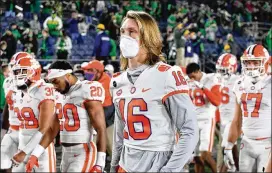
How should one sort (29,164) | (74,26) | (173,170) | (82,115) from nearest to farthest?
(173,170) → (29,164) → (82,115) → (74,26)

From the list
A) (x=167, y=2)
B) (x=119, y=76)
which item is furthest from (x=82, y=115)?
(x=167, y=2)

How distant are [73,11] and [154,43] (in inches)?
574

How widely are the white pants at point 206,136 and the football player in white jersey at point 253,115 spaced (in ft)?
7.52

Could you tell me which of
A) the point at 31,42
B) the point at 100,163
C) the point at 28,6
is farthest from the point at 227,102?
the point at 28,6

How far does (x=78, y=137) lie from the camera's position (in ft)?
20.0

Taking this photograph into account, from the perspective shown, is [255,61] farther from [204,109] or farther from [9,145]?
[9,145]

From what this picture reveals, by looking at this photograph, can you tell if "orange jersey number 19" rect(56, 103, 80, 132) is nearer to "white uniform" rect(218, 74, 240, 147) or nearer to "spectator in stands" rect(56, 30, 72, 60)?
"white uniform" rect(218, 74, 240, 147)

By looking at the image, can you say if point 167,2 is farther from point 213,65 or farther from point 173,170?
point 173,170

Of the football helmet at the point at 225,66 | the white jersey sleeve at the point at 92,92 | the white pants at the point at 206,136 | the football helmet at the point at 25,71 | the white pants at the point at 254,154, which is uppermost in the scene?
the football helmet at the point at 25,71

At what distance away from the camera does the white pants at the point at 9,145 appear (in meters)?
7.24

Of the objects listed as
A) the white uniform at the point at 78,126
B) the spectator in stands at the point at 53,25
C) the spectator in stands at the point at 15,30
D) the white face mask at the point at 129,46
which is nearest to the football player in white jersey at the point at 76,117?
the white uniform at the point at 78,126

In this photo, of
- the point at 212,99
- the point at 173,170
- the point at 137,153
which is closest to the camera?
the point at 173,170

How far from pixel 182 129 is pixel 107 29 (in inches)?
569

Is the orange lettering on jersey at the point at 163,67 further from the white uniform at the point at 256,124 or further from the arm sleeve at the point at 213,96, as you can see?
the arm sleeve at the point at 213,96
